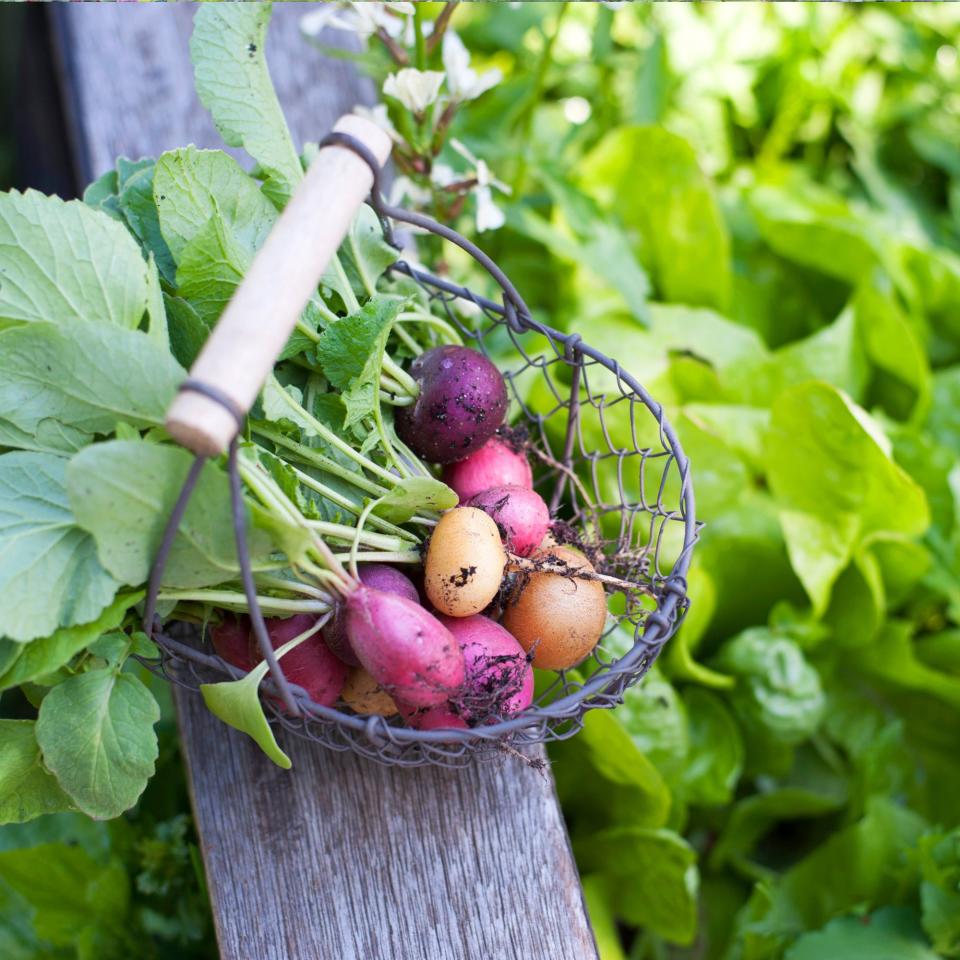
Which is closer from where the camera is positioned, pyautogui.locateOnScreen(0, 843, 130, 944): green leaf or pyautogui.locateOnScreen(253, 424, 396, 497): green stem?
pyautogui.locateOnScreen(253, 424, 396, 497): green stem

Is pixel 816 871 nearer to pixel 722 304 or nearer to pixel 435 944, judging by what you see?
pixel 435 944

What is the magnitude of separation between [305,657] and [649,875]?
1.75ft

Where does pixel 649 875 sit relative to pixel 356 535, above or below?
below

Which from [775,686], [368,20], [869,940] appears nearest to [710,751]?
[775,686]

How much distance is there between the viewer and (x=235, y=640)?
686 mm

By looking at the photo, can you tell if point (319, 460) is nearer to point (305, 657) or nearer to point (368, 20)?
point (305, 657)

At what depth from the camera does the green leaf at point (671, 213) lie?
1.22 metres

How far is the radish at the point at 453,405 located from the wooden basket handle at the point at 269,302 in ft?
0.57

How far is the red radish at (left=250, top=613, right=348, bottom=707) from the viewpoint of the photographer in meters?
0.65

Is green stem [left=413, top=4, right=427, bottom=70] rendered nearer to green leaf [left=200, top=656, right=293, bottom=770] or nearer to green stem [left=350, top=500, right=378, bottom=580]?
green stem [left=350, top=500, right=378, bottom=580]

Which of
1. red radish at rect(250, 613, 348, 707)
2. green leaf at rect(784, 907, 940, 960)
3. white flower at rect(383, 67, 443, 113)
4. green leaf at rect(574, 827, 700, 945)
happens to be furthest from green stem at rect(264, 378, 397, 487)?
green leaf at rect(784, 907, 940, 960)

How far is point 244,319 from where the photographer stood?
0.51 metres

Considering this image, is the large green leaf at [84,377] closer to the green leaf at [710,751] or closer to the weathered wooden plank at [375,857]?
the weathered wooden plank at [375,857]

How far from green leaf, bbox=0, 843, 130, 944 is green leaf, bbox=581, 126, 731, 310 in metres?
1.04
